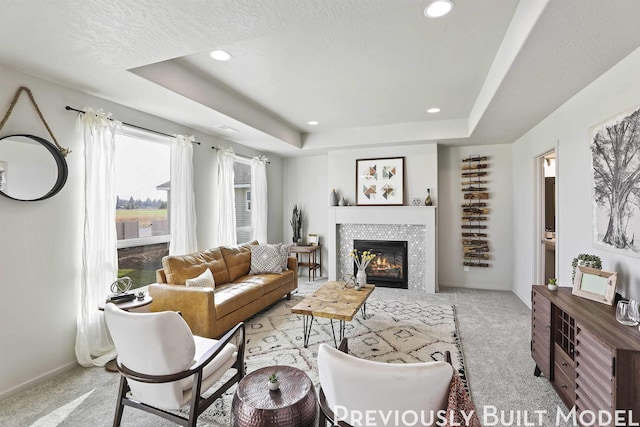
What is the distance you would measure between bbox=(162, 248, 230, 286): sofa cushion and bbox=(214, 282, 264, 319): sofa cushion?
0.19 metres

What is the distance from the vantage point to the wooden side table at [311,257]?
5765 millimetres

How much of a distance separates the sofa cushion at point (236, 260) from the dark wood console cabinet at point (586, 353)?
3399 mm

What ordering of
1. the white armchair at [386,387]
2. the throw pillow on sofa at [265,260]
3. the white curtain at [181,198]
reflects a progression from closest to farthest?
the white armchair at [386,387] → the white curtain at [181,198] → the throw pillow on sofa at [265,260]

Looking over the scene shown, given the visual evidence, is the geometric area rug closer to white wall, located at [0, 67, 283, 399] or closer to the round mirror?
white wall, located at [0, 67, 283, 399]

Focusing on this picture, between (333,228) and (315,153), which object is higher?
(315,153)

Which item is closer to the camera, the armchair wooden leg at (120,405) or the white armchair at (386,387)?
the white armchair at (386,387)

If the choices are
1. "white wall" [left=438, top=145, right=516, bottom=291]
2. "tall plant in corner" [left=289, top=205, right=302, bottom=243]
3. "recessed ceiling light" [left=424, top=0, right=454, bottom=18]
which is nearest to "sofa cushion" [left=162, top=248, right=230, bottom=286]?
"tall plant in corner" [left=289, top=205, right=302, bottom=243]

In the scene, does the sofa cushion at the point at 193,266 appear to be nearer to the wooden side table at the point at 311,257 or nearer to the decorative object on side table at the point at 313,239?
the wooden side table at the point at 311,257

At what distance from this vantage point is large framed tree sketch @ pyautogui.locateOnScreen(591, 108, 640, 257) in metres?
2.10

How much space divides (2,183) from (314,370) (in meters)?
2.83

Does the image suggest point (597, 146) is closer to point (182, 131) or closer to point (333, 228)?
Answer: point (333, 228)

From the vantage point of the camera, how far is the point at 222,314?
312cm

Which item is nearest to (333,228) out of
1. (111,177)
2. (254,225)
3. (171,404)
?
(254,225)

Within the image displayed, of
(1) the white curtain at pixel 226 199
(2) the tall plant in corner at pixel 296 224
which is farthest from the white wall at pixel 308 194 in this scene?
(1) the white curtain at pixel 226 199
